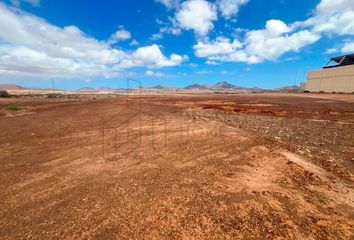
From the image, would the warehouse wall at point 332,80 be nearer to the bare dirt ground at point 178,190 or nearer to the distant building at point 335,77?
the distant building at point 335,77

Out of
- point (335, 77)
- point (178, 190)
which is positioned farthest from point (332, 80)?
point (178, 190)

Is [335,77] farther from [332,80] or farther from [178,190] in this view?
[178,190]

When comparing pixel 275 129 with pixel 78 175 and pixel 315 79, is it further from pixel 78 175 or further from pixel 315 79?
pixel 315 79

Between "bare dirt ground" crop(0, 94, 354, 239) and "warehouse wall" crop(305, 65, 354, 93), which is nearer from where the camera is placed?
"bare dirt ground" crop(0, 94, 354, 239)

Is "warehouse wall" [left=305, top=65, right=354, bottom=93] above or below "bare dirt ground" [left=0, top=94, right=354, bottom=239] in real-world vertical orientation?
above

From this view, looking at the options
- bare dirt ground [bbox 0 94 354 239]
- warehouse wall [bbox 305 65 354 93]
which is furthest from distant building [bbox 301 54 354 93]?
bare dirt ground [bbox 0 94 354 239]

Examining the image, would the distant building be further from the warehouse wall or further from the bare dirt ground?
the bare dirt ground

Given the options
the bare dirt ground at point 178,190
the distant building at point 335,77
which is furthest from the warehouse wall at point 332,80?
the bare dirt ground at point 178,190

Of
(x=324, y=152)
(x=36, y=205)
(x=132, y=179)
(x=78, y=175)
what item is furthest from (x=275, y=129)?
(x=36, y=205)
